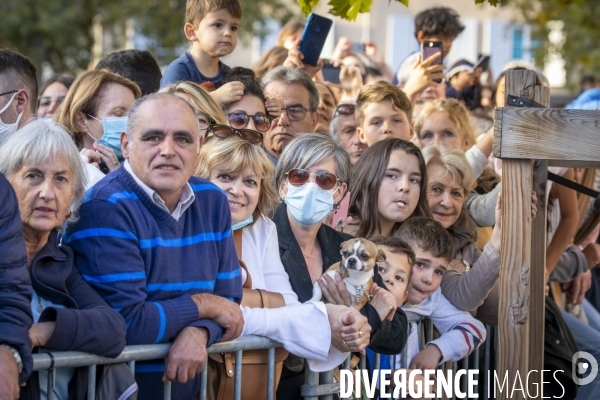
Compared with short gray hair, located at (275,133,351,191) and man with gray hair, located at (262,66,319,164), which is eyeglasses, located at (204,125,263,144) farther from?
man with gray hair, located at (262,66,319,164)

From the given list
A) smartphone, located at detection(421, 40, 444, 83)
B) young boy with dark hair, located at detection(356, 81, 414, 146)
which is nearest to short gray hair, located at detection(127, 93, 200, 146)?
young boy with dark hair, located at detection(356, 81, 414, 146)

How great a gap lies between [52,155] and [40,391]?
2.87ft

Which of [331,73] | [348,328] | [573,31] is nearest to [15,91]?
[348,328]

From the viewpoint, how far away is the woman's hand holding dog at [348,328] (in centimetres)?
419

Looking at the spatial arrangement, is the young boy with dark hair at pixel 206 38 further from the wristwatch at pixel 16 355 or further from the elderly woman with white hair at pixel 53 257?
the wristwatch at pixel 16 355

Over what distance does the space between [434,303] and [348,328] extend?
3.74 ft

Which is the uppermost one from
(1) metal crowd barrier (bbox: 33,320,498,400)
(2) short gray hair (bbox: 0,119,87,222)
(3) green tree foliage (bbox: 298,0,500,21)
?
(3) green tree foliage (bbox: 298,0,500,21)

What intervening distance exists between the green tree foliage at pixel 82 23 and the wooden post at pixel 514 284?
16857 mm

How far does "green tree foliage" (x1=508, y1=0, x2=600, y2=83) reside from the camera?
786 inches

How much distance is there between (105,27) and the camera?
880 inches

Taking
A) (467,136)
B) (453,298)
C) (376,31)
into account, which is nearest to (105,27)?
(376,31)

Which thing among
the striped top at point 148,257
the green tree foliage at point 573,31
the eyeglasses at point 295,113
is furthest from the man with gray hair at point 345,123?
the green tree foliage at point 573,31

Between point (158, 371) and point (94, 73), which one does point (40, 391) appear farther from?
point (94, 73)

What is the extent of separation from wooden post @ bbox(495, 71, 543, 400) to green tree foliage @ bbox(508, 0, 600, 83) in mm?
15364
